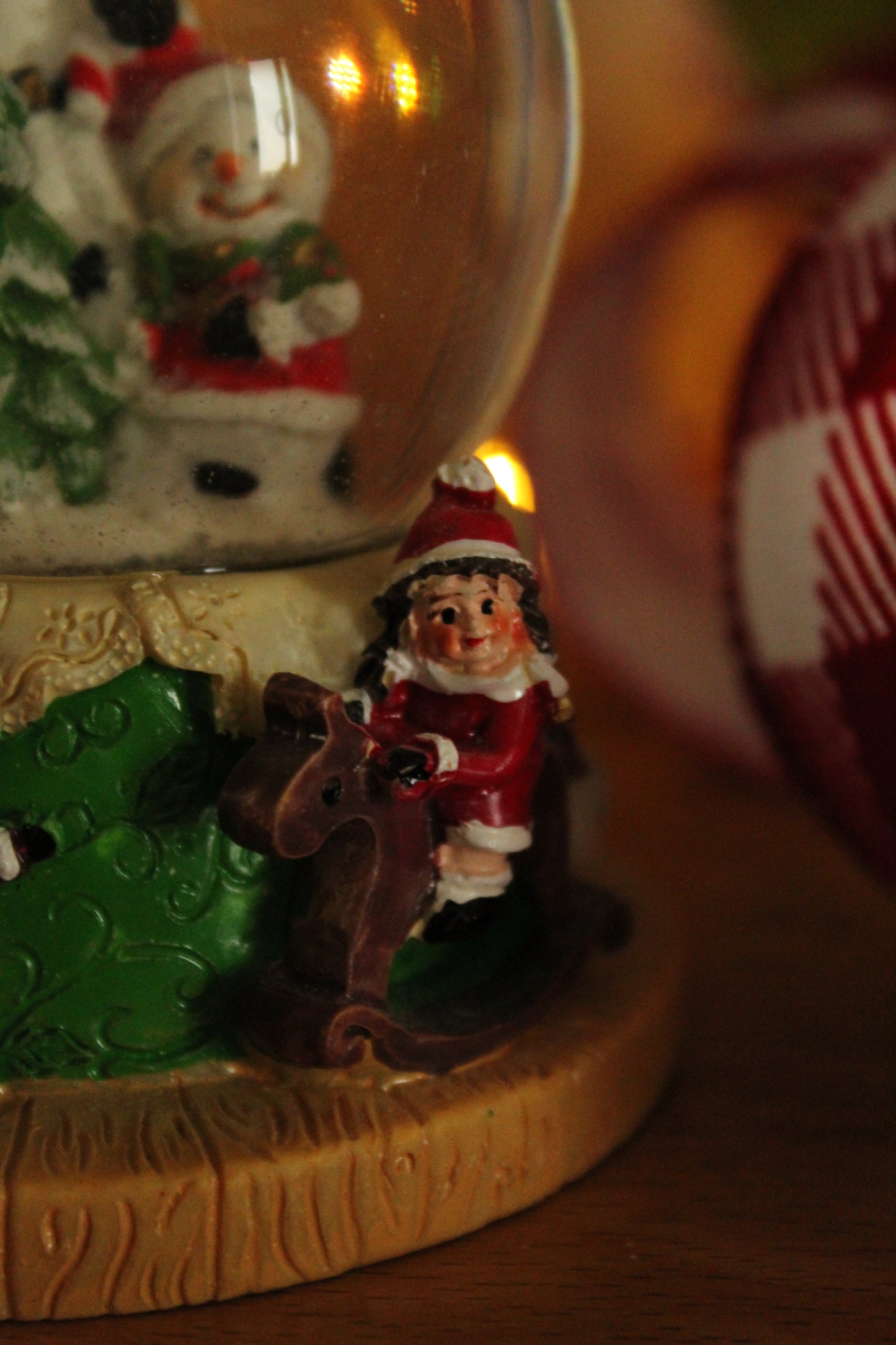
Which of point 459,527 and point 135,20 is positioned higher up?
point 135,20

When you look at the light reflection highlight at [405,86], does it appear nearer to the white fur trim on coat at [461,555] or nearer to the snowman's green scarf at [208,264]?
the snowman's green scarf at [208,264]

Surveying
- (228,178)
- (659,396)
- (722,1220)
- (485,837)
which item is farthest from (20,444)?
(659,396)

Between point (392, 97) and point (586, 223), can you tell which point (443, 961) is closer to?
point (392, 97)

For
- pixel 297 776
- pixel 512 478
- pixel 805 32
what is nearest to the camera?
pixel 297 776

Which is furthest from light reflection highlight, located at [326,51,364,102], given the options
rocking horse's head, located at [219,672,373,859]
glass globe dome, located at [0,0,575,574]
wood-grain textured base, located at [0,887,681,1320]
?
wood-grain textured base, located at [0,887,681,1320]

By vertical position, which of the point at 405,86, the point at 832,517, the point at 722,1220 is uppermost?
the point at 405,86

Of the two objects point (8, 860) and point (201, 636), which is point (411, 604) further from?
point (8, 860)

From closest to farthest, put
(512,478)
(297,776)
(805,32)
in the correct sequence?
(297,776) → (512,478) → (805,32)

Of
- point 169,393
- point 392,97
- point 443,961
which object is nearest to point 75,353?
point 169,393
